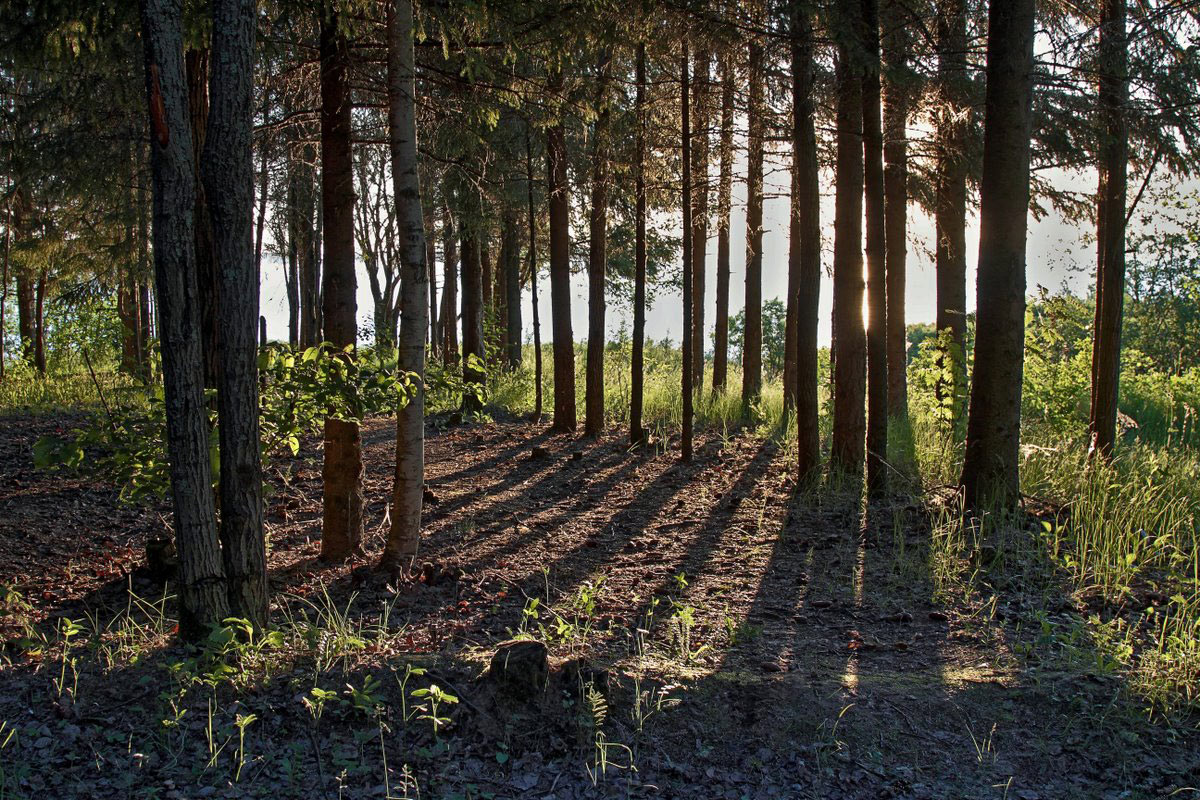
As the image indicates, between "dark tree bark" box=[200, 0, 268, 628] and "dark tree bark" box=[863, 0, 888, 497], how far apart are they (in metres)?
5.94

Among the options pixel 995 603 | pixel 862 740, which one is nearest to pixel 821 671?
pixel 862 740

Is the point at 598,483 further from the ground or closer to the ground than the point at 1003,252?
closer to the ground

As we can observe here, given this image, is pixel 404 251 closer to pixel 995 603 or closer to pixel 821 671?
pixel 821 671

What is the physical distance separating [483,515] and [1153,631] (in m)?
5.63

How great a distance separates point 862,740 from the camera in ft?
12.3

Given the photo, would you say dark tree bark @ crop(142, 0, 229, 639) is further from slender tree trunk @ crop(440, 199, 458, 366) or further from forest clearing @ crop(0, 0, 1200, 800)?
slender tree trunk @ crop(440, 199, 458, 366)

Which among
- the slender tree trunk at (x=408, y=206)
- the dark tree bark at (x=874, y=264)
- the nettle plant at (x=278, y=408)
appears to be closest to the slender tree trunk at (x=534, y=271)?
the dark tree bark at (x=874, y=264)

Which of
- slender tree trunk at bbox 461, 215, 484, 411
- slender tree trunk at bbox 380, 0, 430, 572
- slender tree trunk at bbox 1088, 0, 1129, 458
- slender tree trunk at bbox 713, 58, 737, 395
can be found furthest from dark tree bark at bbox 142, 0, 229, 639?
slender tree trunk at bbox 461, 215, 484, 411

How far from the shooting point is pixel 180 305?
4.10 metres

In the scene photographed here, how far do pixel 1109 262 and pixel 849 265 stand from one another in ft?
10.3

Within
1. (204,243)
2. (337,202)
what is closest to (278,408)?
(204,243)

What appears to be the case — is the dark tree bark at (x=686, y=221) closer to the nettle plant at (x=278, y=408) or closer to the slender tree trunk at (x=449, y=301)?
the nettle plant at (x=278, y=408)

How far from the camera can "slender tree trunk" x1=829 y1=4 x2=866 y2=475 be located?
8.53 metres

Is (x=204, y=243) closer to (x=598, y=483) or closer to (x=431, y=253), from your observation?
(x=598, y=483)
